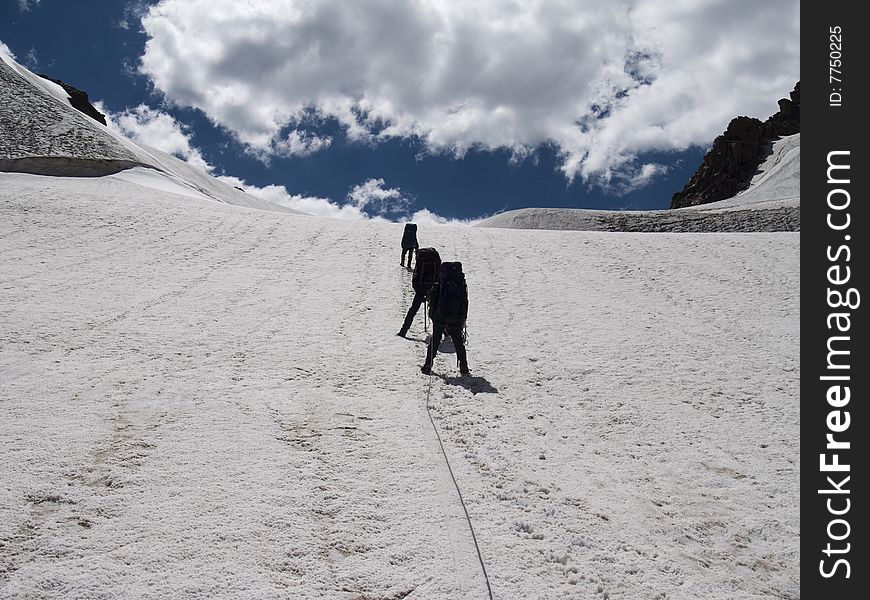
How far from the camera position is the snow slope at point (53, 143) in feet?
98.3

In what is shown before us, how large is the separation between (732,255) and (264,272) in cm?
1229

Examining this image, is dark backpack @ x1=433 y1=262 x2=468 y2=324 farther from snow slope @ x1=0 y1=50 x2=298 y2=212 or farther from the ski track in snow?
snow slope @ x1=0 y1=50 x2=298 y2=212

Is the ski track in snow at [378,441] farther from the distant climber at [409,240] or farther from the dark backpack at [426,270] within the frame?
the distant climber at [409,240]

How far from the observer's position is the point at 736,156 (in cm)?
8638

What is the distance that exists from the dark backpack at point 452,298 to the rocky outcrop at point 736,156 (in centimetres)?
8365

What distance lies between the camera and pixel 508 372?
8.25 metres

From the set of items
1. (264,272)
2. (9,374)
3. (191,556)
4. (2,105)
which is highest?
(2,105)

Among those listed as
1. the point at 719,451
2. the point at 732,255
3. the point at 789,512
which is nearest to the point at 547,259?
the point at 732,255

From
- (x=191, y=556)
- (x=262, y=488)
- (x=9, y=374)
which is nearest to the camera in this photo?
(x=191, y=556)

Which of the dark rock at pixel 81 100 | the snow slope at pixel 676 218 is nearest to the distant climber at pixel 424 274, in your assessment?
the snow slope at pixel 676 218

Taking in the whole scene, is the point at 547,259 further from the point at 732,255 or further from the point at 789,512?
the point at 789,512

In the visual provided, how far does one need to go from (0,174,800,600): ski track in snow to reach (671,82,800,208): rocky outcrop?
80538mm

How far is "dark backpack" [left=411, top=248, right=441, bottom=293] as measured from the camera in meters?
10.2

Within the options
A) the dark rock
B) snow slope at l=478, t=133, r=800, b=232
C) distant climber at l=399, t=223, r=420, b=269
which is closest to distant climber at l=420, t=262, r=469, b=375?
distant climber at l=399, t=223, r=420, b=269
